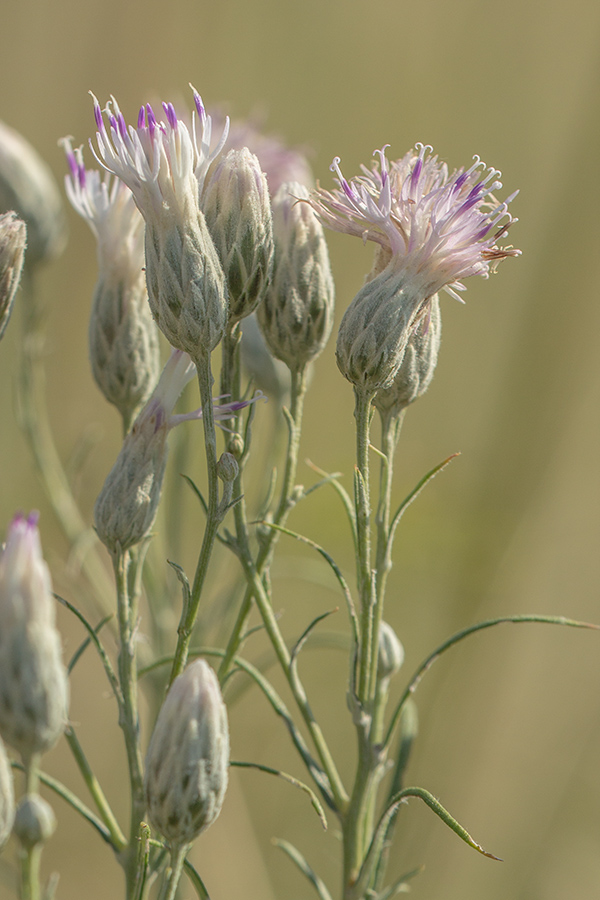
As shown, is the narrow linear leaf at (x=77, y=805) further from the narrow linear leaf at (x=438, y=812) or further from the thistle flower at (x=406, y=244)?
the thistle flower at (x=406, y=244)

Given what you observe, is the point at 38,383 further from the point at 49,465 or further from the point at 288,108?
the point at 288,108

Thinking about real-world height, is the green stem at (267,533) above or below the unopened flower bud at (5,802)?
above

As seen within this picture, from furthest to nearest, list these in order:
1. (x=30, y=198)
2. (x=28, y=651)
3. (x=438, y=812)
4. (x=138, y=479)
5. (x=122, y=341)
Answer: (x=30, y=198) → (x=122, y=341) → (x=138, y=479) → (x=438, y=812) → (x=28, y=651)

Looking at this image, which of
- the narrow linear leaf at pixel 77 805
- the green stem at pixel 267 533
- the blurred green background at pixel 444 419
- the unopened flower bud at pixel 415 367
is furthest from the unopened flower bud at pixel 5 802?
the blurred green background at pixel 444 419

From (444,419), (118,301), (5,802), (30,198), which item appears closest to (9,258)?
(118,301)

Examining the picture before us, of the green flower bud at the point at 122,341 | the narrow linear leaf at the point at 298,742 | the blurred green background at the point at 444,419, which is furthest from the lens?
the blurred green background at the point at 444,419

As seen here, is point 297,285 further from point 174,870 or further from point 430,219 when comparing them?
point 174,870

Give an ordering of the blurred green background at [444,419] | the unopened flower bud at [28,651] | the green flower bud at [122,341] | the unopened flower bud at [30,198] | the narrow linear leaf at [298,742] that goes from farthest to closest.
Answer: the blurred green background at [444,419] → the unopened flower bud at [30,198] → the green flower bud at [122,341] → the narrow linear leaf at [298,742] → the unopened flower bud at [28,651]
